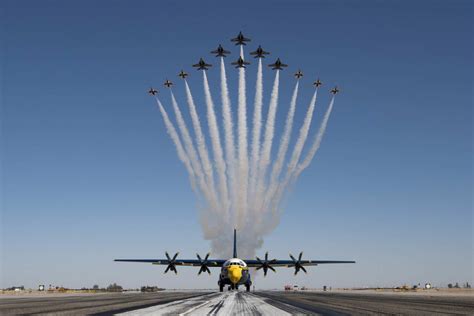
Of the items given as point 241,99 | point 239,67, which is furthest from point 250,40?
point 241,99

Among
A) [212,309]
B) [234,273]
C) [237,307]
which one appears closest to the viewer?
[212,309]

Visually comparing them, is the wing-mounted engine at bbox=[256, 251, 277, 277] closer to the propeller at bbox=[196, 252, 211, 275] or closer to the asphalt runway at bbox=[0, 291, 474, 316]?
the propeller at bbox=[196, 252, 211, 275]

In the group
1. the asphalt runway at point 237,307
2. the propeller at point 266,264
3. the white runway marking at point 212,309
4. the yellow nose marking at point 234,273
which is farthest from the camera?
the propeller at point 266,264

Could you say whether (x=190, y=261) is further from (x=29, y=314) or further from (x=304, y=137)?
(x=29, y=314)

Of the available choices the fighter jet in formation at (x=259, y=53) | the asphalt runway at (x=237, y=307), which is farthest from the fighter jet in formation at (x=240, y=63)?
the asphalt runway at (x=237, y=307)

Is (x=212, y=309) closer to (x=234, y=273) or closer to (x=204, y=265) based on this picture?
(x=234, y=273)

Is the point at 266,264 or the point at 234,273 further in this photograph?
the point at 266,264

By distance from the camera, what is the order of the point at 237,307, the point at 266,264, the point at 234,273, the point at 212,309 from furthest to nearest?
the point at 266,264 < the point at 234,273 < the point at 237,307 < the point at 212,309

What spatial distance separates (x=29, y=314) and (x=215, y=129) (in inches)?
2072

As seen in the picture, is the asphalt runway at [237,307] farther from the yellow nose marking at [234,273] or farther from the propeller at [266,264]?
the propeller at [266,264]

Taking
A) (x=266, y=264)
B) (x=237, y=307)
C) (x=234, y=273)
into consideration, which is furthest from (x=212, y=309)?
(x=266, y=264)

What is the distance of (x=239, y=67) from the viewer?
251 feet

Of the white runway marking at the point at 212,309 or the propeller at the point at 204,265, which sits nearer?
the white runway marking at the point at 212,309

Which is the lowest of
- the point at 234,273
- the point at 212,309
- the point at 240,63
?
the point at 234,273
